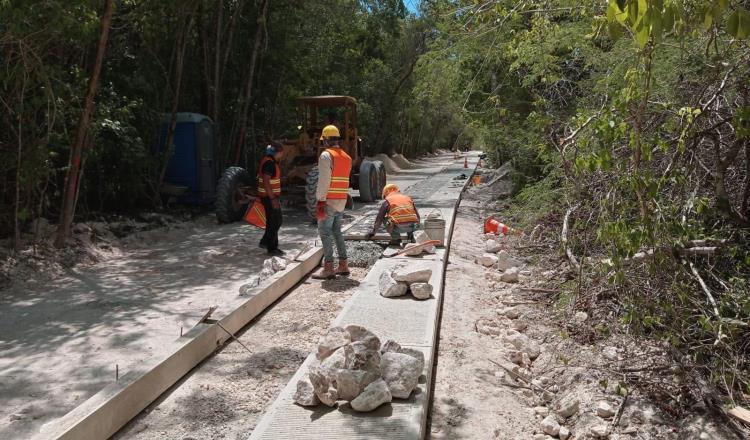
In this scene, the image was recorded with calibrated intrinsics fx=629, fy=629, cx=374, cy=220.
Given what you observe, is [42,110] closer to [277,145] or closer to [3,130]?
[3,130]

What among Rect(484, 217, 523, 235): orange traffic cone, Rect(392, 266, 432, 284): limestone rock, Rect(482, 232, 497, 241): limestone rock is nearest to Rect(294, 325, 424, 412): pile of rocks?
Rect(392, 266, 432, 284): limestone rock

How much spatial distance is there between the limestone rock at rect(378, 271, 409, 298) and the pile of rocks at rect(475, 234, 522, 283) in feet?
6.82

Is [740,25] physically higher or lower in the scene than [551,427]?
higher

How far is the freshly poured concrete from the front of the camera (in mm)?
3584

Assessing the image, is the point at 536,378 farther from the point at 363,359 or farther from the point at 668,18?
the point at 668,18

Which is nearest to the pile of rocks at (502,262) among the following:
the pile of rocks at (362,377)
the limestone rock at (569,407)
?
the limestone rock at (569,407)

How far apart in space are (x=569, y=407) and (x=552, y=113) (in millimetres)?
5967

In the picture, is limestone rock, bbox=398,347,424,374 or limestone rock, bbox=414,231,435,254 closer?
limestone rock, bbox=398,347,424,374

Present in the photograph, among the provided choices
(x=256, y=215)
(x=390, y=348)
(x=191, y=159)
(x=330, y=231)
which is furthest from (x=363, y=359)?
(x=191, y=159)

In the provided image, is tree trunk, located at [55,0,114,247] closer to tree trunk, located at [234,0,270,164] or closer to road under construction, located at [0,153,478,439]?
road under construction, located at [0,153,478,439]

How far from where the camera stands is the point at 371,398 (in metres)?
3.79

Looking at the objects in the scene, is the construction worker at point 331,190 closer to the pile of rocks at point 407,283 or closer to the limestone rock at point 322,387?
the pile of rocks at point 407,283

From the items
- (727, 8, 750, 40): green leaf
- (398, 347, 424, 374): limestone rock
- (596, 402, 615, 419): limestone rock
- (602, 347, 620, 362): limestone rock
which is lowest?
(596, 402, 615, 419): limestone rock

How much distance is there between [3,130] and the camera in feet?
27.1
